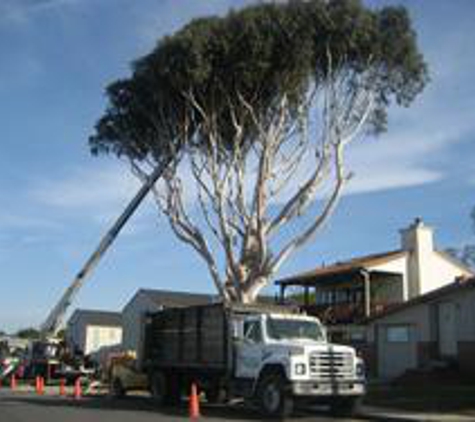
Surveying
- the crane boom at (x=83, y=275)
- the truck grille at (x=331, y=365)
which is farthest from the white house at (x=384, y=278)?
the truck grille at (x=331, y=365)

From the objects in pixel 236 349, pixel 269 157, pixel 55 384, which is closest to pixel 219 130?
pixel 269 157

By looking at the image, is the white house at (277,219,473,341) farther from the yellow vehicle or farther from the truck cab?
the truck cab

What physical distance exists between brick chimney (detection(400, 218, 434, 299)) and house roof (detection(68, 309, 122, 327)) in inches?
1566

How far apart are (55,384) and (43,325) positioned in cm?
398

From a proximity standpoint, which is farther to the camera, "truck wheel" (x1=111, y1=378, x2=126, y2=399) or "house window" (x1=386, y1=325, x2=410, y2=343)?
"house window" (x1=386, y1=325, x2=410, y2=343)

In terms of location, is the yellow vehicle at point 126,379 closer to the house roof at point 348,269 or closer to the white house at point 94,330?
the house roof at point 348,269

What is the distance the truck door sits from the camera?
21156mm

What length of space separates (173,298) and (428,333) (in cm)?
3781

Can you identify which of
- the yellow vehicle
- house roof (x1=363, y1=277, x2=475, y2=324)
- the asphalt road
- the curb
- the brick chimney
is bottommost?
the asphalt road

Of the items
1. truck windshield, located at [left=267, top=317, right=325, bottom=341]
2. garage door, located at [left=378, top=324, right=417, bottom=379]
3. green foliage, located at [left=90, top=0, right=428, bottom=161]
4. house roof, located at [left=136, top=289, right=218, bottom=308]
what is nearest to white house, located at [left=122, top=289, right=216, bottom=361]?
house roof, located at [left=136, top=289, right=218, bottom=308]

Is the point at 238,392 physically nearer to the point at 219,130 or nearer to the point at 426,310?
the point at 219,130

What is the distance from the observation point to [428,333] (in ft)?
117

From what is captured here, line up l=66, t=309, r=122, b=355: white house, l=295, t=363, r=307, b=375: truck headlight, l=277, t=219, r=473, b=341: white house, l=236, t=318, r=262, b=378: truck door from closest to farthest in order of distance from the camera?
l=295, t=363, r=307, b=375: truck headlight < l=236, t=318, r=262, b=378: truck door < l=277, t=219, r=473, b=341: white house < l=66, t=309, r=122, b=355: white house

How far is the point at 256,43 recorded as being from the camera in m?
29.9
